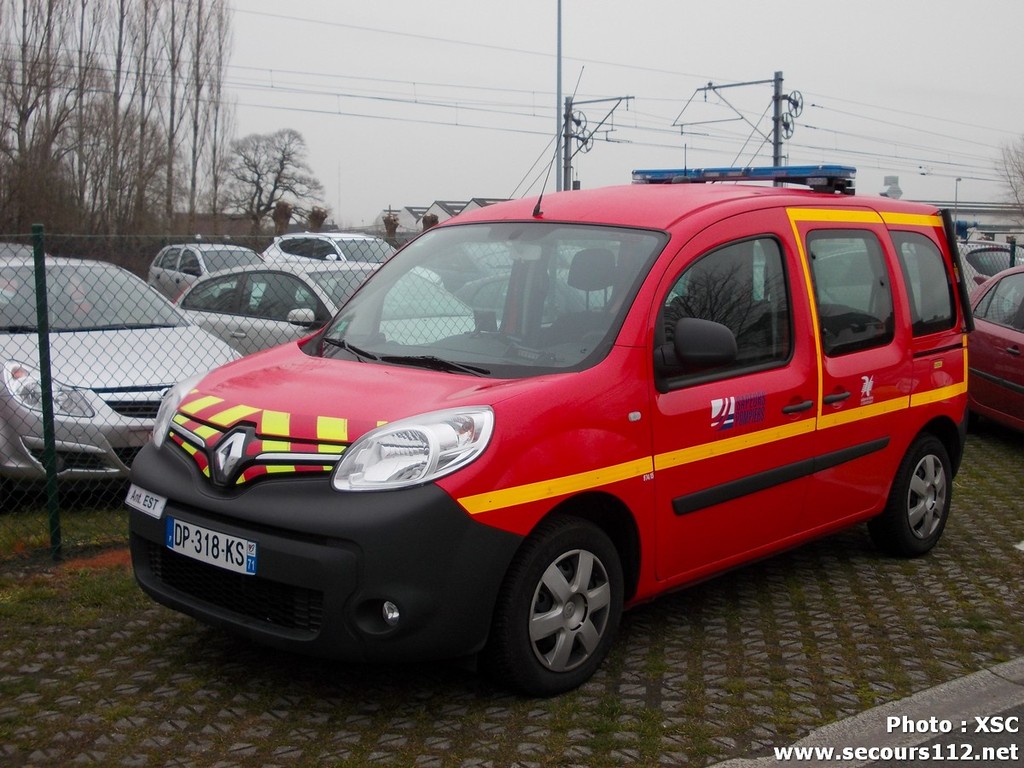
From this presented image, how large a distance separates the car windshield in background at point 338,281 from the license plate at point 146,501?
233 inches

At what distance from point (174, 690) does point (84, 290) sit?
4.35m

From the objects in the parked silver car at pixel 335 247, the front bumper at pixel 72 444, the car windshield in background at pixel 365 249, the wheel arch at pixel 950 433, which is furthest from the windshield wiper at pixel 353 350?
the car windshield in background at pixel 365 249

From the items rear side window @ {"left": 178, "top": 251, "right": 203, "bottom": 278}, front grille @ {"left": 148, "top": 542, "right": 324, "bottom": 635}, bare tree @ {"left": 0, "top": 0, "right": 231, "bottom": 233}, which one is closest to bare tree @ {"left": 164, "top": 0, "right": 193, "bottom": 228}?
bare tree @ {"left": 0, "top": 0, "right": 231, "bottom": 233}

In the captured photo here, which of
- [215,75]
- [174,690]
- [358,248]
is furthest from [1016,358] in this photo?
[215,75]

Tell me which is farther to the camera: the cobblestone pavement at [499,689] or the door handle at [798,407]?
the door handle at [798,407]

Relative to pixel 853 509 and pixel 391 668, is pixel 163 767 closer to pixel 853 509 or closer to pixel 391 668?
pixel 391 668

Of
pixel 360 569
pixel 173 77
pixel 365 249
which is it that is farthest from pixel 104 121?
pixel 360 569

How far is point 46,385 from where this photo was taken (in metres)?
5.60

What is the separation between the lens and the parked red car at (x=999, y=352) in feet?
30.1

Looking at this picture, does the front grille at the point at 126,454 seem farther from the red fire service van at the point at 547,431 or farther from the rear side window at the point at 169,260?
the rear side window at the point at 169,260

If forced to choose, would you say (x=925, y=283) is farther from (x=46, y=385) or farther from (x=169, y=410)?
(x=46, y=385)

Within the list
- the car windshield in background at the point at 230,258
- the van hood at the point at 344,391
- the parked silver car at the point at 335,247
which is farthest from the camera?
the parked silver car at the point at 335,247

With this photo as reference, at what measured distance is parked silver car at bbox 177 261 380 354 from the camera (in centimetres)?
1029

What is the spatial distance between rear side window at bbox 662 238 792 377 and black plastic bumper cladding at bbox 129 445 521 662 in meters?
1.29
